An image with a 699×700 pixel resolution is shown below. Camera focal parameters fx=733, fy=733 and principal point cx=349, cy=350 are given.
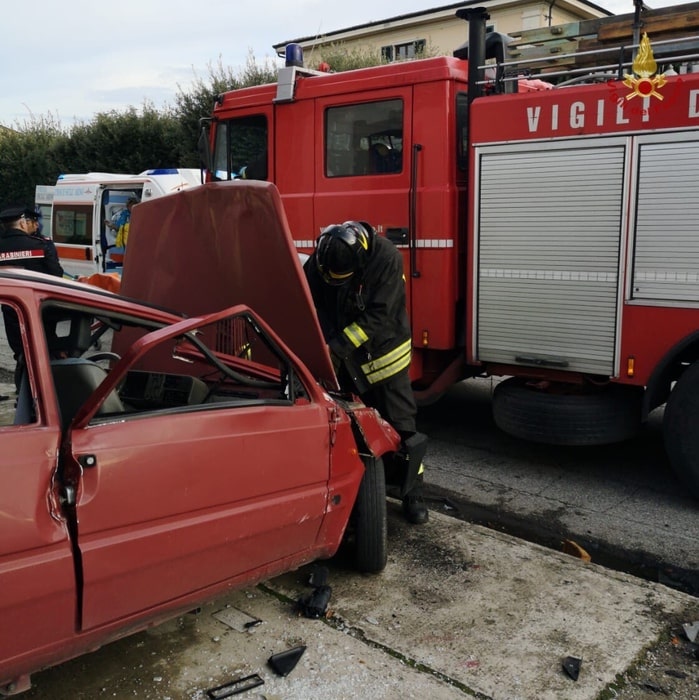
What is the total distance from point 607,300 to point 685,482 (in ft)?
3.91

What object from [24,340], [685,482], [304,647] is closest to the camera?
[24,340]

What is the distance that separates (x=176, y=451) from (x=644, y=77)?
3.48 m

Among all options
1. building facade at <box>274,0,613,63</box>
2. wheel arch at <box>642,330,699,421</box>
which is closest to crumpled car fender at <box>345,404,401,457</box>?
wheel arch at <box>642,330,699,421</box>

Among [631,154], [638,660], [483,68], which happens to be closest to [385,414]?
[638,660]

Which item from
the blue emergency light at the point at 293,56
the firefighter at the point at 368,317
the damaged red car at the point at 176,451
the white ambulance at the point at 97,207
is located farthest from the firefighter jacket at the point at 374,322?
the white ambulance at the point at 97,207

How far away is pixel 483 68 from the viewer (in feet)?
16.3

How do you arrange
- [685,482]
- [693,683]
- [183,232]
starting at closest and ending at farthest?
1. [693,683]
2. [183,232]
3. [685,482]

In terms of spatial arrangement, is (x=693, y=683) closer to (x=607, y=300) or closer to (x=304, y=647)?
(x=304, y=647)

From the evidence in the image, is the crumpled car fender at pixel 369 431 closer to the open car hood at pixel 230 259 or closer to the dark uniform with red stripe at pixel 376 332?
the open car hood at pixel 230 259

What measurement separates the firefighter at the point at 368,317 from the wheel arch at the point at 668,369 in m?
1.49

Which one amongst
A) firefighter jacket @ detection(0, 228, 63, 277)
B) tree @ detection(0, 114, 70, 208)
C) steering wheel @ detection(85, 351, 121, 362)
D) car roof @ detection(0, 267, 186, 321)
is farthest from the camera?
tree @ detection(0, 114, 70, 208)

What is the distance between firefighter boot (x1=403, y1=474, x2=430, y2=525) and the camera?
13.5 feet

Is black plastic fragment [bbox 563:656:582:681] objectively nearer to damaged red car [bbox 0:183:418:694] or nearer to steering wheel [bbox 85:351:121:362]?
damaged red car [bbox 0:183:418:694]

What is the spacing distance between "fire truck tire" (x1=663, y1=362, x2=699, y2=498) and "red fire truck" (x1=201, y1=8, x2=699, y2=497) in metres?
0.01
